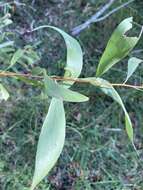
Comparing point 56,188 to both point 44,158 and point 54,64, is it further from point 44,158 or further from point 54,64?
point 44,158

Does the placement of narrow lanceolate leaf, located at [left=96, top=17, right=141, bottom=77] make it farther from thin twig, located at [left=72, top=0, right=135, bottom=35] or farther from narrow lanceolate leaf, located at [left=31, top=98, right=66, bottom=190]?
thin twig, located at [left=72, top=0, right=135, bottom=35]

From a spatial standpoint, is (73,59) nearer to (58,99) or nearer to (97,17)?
(58,99)

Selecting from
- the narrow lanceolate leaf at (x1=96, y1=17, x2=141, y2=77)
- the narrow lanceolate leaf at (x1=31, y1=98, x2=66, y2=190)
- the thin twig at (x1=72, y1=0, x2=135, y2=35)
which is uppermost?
the narrow lanceolate leaf at (x1=96, y1=17, x2=141, y2=77)

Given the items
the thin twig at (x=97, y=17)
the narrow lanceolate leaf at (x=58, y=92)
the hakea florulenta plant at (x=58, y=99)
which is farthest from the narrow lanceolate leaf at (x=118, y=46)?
the thin twig at (x=97, y=17)

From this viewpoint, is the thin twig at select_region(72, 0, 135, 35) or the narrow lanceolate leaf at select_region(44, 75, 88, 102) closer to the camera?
the narrow lanceolate leaf at select_region(44, 75, 88, 102)

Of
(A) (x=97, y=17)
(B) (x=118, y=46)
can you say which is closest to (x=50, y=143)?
(B) (x=118, y=46)

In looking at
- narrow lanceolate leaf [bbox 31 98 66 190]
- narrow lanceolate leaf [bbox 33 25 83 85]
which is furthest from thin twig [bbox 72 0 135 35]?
narrow lanceolate leaf [bbox 31 98 66 190]

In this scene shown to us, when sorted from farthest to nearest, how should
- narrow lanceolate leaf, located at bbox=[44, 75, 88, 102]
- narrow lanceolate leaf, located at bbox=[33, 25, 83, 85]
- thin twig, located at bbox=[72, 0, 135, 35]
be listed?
thin twig, located at bbox=[72, 0, 135, 35] → narrow lanceolate leaf, located at bbox=[33, 25, 83, 85] → narrow lanceolate leaf, located at bbox=[44, 75, 88, 102]

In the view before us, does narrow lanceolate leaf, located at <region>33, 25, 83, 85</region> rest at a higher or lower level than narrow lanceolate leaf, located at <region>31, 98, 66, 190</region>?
higher
